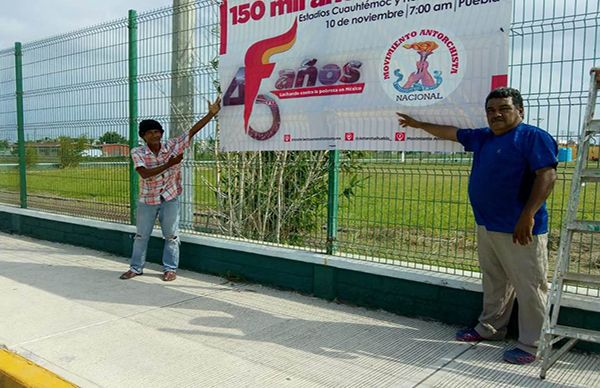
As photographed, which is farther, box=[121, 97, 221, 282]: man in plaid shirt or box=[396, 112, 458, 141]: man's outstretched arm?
box=[121, 97, 221, 282]: man in plaid shirt

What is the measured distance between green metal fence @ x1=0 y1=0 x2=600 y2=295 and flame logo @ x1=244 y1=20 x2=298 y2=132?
60 cm

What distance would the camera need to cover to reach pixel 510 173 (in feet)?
12.1

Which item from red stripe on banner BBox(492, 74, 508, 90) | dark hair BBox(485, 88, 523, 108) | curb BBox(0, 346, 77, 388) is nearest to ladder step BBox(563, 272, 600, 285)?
dark hair BBox(485, 88, 523, 108)

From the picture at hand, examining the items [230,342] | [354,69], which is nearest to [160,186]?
→ [230,342]

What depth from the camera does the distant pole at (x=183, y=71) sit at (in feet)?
20.4

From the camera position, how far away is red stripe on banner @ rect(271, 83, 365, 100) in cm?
491

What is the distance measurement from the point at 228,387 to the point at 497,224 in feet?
7.19

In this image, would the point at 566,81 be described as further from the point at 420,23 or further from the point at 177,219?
the point at 177,219

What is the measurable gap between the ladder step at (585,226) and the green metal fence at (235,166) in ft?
1.70

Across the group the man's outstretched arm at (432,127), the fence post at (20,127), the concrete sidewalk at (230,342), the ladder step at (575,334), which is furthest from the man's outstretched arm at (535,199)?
Answer: the fence post at (20,127)

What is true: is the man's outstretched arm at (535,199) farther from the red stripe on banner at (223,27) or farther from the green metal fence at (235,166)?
the red stripe on banner at (223,27)

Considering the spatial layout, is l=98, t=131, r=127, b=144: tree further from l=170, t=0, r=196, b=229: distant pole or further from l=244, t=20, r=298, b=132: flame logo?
l=244, t=20, r=298, b=132: flame logo

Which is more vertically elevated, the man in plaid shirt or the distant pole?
the distant pole

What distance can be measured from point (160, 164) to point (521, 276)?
3951mm
